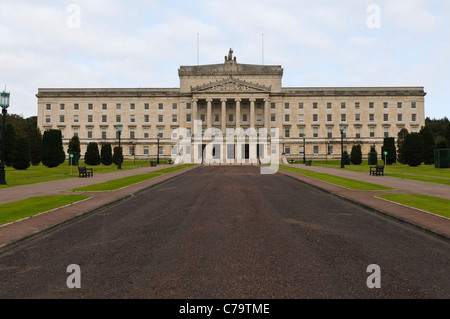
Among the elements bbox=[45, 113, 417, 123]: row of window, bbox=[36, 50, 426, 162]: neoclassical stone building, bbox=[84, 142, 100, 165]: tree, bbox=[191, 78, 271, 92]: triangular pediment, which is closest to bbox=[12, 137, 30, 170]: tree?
bbox=[84, 142, 100, 165]: tree

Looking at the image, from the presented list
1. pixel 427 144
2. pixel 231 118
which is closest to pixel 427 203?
pixel 427 144

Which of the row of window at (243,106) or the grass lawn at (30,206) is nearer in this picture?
the grass lawn at (30,206)

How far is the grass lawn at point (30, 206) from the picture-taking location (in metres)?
10.8

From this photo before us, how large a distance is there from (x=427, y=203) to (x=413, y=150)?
4285cm

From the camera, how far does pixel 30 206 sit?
42.5 ft

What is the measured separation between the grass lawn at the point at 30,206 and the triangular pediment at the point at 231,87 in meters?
75.7

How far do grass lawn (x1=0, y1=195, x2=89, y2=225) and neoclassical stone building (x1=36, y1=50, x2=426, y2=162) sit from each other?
251 ft

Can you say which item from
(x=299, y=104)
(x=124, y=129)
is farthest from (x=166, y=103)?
(x=299, y=104)

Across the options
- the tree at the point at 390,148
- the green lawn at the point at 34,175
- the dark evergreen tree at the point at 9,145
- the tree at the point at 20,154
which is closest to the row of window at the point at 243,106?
the tree at the point at 390,148

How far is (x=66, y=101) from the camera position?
311 feet

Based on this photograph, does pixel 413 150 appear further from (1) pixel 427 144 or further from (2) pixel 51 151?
(2) pixel 51 151

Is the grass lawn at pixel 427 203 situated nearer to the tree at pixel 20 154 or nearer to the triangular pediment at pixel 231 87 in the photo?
the tree at pixel 20 154

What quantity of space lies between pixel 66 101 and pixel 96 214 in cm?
9566
